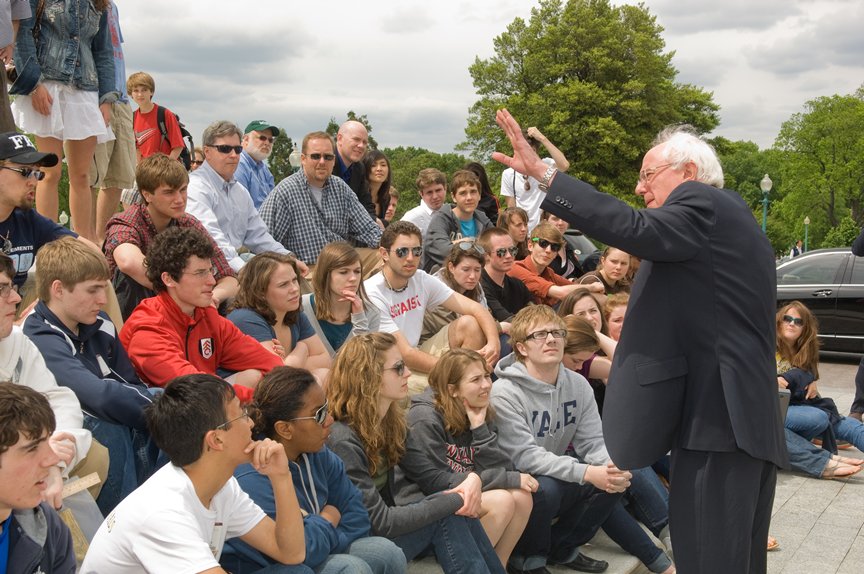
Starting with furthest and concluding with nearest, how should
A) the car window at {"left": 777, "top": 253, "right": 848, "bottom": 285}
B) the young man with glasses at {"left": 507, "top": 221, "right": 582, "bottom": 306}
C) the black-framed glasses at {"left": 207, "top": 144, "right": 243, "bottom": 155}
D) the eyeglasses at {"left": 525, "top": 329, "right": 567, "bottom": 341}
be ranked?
the car window at {"left": 777, "top": 253, "right": 848, "bottom": 285} → the young man with glasses at {"left": 507, "top": 221, "right": 582, "bottom": 306} → the black-framed glasses at {"left": 207, "top": 144, "right": 243, "bottom": 155} → the eyeglasses at {"left": 525, "top": 329, "right": 567, "bottom": 341}

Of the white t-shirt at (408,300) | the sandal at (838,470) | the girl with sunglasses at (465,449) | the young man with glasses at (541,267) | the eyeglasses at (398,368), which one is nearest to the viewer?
the eyeglasses at (398,368)

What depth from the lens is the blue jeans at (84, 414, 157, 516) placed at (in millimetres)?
3516

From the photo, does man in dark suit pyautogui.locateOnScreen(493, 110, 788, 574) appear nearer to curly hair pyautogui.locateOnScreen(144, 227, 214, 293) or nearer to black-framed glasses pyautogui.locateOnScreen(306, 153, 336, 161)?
curly hair pyautogui.locateOnScreen(144, 227, 214, 293)

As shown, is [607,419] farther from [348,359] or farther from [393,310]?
[393,310]

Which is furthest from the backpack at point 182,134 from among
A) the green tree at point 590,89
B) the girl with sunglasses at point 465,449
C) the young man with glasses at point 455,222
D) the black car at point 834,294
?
the green tree at point 590,89

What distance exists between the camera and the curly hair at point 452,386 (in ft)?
14.9

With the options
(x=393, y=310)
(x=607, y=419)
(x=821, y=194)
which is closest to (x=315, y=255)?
(x=393, y=310)

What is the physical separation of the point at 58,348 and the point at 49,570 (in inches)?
46.1

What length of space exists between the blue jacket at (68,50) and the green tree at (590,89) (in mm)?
31836

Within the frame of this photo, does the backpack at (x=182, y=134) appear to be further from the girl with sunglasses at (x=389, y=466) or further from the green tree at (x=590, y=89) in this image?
the green tree at (x=590, y=89)

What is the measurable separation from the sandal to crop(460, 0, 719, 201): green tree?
30.0 metres

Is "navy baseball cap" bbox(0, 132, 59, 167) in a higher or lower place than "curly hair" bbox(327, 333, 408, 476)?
higher

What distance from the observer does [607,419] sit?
3301 mm

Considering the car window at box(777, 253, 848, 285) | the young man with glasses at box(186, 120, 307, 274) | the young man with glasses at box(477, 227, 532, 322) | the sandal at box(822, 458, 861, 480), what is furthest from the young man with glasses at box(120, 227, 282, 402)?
the car window at box(777, 253, 848, 285)
